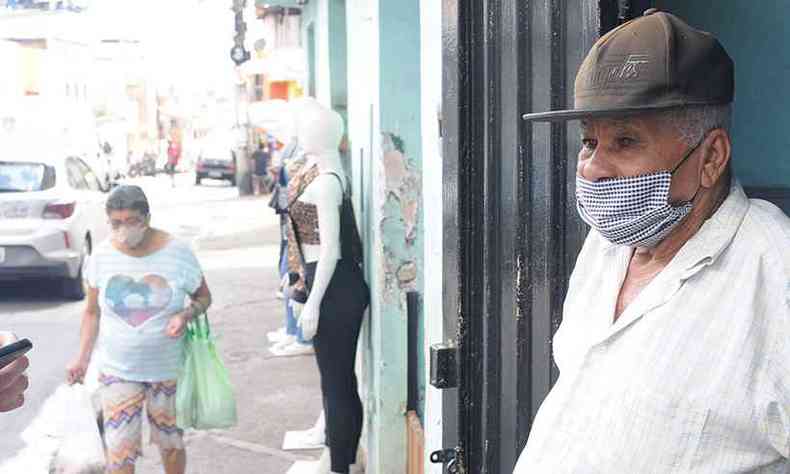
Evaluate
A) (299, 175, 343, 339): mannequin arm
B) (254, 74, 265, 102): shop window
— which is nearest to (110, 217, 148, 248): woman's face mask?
(299, 175, 343, 339): mannequin arm

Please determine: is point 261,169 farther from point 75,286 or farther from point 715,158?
point 715,158

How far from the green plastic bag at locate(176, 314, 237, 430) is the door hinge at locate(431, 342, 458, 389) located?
2.18 metres

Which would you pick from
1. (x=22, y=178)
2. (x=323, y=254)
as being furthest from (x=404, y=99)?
(x=22, y=178)

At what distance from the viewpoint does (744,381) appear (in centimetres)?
112

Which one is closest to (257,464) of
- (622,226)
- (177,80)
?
(622,226)

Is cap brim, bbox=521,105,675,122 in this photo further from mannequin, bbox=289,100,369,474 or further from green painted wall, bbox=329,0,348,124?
green painted wall, bbox=329,0,348,124

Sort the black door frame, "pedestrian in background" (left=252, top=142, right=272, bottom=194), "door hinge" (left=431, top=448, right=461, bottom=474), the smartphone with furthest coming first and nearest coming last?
"pedestrian in background" (left=252, top=142, right=272, bottom=194) → "door hinge" (left=431, top=448, right=461, bottom=474) → the smartphone → the black door frame

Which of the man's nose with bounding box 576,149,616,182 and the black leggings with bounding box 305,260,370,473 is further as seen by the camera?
the black leggings with bounding box 305,260,370,473

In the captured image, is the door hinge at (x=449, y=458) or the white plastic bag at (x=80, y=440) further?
the white plastic bag at (x=80, y=440)

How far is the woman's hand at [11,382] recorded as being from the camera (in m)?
2.29

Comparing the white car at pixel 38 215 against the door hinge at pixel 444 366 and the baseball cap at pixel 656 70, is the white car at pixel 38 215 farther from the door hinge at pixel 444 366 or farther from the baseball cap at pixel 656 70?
the baseball cap at pixel 656 70

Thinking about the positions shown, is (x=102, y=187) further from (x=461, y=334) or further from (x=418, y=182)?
(x=461, y=334)

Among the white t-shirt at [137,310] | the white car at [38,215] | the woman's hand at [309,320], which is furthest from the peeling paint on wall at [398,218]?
the white car at [38,215]

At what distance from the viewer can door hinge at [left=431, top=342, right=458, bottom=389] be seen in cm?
225
